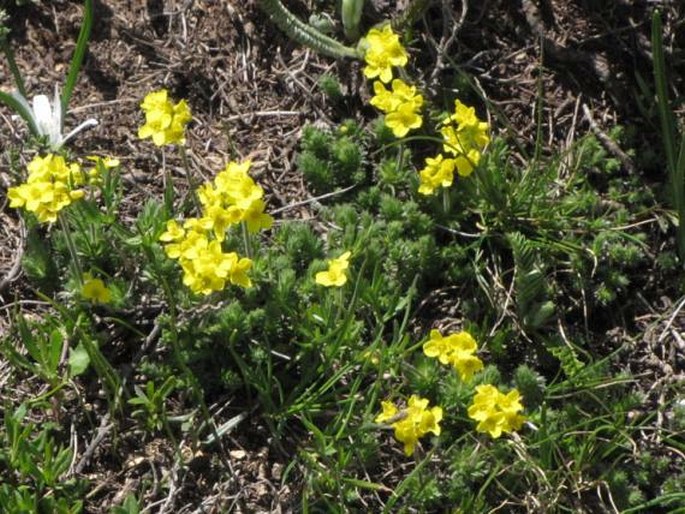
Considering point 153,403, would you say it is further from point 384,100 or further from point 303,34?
point 303,34

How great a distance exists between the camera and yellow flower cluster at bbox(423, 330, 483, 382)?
9.39 ft

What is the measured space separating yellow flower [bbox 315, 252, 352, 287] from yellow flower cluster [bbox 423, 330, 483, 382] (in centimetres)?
29

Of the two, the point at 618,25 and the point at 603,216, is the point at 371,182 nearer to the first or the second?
the point at 603,216

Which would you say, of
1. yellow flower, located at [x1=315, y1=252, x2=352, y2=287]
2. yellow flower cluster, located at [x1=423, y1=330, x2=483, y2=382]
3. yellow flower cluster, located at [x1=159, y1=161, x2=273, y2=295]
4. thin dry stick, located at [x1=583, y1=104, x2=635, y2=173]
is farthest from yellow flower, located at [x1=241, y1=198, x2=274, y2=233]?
thin dry stick, located at [x1=583, y1=104, x2=635, y2=173]

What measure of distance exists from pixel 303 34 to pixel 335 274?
106 cm

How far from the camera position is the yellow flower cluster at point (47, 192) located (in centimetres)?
283

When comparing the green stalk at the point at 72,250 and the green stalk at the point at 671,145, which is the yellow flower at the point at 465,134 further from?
the green stalk at the point at 72,250

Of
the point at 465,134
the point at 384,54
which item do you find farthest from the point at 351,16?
the point at 465,134

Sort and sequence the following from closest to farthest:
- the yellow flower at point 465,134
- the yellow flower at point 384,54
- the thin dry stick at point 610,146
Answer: the yellow flower at point 465,134 → the yellow flower at point 384,54 → the thin dry stick at point 610,146

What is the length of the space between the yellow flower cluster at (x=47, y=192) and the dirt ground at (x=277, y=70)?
59cm

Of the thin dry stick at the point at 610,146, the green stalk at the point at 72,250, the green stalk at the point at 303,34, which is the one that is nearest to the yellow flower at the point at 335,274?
the green stalk at the point at 72,250

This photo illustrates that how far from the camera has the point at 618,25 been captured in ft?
12.4

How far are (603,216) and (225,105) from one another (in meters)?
1.33

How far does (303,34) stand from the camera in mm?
3637
